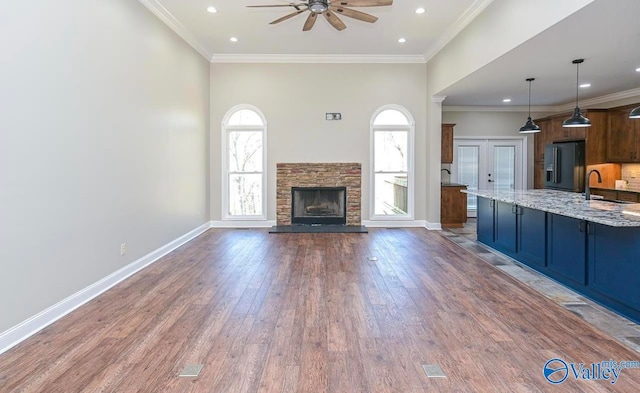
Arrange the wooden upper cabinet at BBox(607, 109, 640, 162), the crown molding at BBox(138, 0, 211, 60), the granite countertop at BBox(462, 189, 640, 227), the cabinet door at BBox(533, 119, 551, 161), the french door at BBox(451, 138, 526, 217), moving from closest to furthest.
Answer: the granite countertop at BBox(462, 189, 640, 227) < the crown molding at BBox(138, 0, 211, 60) < the wooden upper cabinet at BBox(607, 109, 640, 162) < the cabinet door at BBox(533, 119, 551, 161) < the french door at BBox(451, 138, 526, 217)

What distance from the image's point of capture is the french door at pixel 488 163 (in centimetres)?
926

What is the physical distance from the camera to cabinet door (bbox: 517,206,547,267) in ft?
14.5

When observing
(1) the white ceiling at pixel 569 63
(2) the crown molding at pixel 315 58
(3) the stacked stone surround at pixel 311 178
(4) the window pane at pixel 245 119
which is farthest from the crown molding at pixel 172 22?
(1) the white ceiling at pixel 569 63

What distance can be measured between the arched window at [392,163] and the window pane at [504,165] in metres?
3.02

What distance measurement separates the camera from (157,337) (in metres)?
2.82

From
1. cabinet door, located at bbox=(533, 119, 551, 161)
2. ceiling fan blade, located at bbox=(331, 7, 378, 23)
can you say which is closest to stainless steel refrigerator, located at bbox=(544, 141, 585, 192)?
cabinet door, located at bbox=(533, 119, 551, 161)

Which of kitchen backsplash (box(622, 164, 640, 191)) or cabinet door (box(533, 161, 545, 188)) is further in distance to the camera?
cabinet door (box(533, 161, 545, 188))

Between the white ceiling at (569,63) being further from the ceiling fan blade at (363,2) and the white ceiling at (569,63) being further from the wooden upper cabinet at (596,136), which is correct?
the ceiling fan blade at (363,2)

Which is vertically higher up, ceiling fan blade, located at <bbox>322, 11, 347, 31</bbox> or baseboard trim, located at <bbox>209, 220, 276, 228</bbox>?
ceiling fan blade, located at <bbox>322, 11, 347, 31</bbox>

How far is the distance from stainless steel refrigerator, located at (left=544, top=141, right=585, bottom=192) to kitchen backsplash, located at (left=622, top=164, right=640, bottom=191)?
2.81ft

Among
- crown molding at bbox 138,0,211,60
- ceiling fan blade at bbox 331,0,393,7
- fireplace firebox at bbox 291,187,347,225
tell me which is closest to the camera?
ceiling fan blade at bbox 331,0,393,7

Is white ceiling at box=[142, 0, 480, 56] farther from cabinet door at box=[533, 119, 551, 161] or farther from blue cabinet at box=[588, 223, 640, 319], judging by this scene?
cabinet door at box=[533, 119, 551, 161]

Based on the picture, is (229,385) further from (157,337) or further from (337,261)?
(337,261)

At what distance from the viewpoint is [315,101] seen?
757 cm
